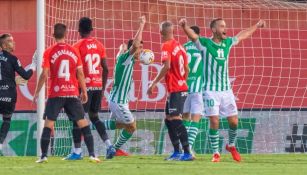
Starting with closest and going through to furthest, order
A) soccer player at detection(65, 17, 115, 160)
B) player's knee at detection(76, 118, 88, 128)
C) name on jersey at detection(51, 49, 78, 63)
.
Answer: name on jersey at detection(51, 49, 78, 63)
player's knee at detection(76, 118, 88, 128)
soccer player at detection(65, 17, 115, 160)

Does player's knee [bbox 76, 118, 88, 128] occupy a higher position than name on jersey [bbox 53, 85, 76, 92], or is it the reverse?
name on jersey [bbox 53, 85, 76, 92]

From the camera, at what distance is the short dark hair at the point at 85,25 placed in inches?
647

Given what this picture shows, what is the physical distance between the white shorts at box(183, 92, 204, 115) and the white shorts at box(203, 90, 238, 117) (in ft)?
2.85

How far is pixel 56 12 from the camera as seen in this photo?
20.1m

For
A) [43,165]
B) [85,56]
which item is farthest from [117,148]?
[43,165]

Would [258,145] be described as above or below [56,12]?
below

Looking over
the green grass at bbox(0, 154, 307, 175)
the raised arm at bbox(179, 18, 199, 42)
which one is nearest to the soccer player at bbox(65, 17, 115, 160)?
the green grass at bbox(0, 154, 307, 175)

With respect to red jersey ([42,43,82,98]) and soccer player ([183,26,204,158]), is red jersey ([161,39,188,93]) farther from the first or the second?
red jersey ([42,43,82,98])

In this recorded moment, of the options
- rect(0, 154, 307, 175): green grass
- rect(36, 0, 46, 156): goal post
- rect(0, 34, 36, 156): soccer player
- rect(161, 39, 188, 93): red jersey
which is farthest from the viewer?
rect(36, 0, 46, 156): goal post

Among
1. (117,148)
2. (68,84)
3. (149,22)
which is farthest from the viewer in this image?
(149,22)

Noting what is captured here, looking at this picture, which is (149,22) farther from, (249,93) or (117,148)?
(117,148)

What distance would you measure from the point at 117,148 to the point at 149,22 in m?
4.08

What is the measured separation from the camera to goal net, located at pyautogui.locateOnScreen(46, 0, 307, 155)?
2033 cm

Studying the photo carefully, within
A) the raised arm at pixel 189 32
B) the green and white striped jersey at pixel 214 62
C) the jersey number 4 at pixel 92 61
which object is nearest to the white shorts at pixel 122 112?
the jersey number 4 at pixel 92 61
